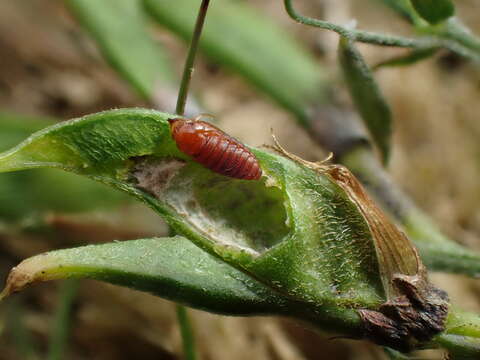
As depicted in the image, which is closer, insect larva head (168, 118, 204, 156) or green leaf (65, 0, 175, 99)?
insect larva head (168, 118, 204, 156)

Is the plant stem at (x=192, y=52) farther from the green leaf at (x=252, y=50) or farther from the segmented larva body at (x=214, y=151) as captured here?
the green leaf at (x=252, y=50)

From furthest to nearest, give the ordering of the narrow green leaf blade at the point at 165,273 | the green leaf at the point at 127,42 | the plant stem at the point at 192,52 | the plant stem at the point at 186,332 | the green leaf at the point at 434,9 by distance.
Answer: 1. the green leaf at the point at 127,42
2. the plant stem at the point at 186,332
3. the green leaf at the point at 434,9
4. the plant stem at the point at 192,52
5. the narrow green leaf blade at the point at 165,273

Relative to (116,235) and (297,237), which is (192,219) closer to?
(297,237)

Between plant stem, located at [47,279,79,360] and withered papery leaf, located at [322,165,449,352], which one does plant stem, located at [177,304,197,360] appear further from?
plant stem, located at [47,279,79,360]

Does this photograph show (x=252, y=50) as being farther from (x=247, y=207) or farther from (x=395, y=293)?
(x=395, y=293)

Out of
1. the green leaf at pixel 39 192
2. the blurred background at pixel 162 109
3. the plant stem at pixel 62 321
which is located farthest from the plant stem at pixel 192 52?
the plant stem at pixel 62 321

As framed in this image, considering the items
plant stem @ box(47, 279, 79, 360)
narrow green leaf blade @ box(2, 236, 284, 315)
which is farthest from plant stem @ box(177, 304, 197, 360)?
plant stem @ box(47, 279, 79, 360)

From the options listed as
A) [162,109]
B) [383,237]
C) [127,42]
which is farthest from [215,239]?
[127,42]
